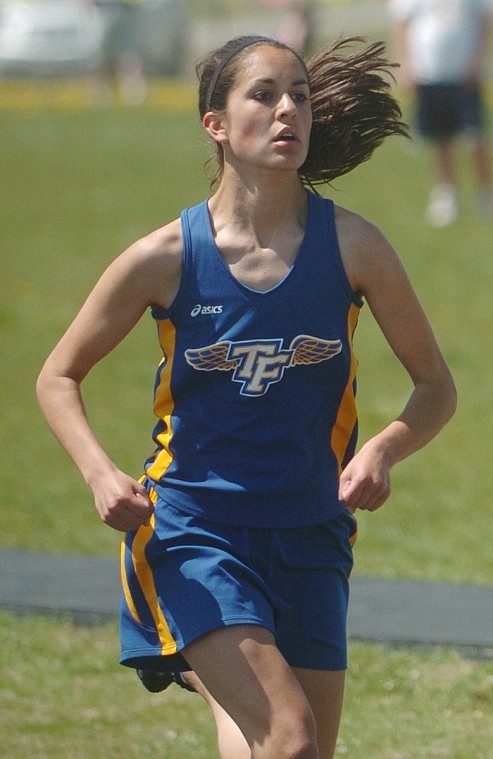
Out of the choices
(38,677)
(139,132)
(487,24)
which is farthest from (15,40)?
(38,677)

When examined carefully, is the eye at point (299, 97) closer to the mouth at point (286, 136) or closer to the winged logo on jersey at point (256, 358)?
the mouth at point (286, 136)

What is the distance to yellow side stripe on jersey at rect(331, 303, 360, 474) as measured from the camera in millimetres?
3324

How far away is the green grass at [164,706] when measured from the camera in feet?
14.1

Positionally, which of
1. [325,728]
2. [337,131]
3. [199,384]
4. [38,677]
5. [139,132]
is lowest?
[139,132]

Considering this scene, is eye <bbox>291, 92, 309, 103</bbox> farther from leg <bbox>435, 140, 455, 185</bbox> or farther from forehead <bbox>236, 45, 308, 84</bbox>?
leg <bbox>435, 140, 455, 185</bbox>

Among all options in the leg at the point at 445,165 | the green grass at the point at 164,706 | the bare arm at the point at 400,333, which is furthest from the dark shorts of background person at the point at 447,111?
the bare arm at the point at 400,333

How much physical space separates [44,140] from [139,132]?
136cm

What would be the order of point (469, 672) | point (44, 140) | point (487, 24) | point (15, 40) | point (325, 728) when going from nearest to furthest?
point (325, 728) → point (469, 672) → point (487, 24) → point (44, 140) → point (15, 40)

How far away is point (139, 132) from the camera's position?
20531 millimetres

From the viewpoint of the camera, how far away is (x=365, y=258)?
327cm

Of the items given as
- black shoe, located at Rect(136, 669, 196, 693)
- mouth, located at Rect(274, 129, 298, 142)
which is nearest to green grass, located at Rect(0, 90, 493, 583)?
mouth, located at Rect(274, 129, 298, 142)

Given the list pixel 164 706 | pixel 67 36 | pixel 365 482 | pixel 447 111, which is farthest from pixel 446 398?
pixel 67 36

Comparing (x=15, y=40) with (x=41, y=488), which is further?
(x=15, y=40)

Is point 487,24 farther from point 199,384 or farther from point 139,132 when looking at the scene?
point 199,384
